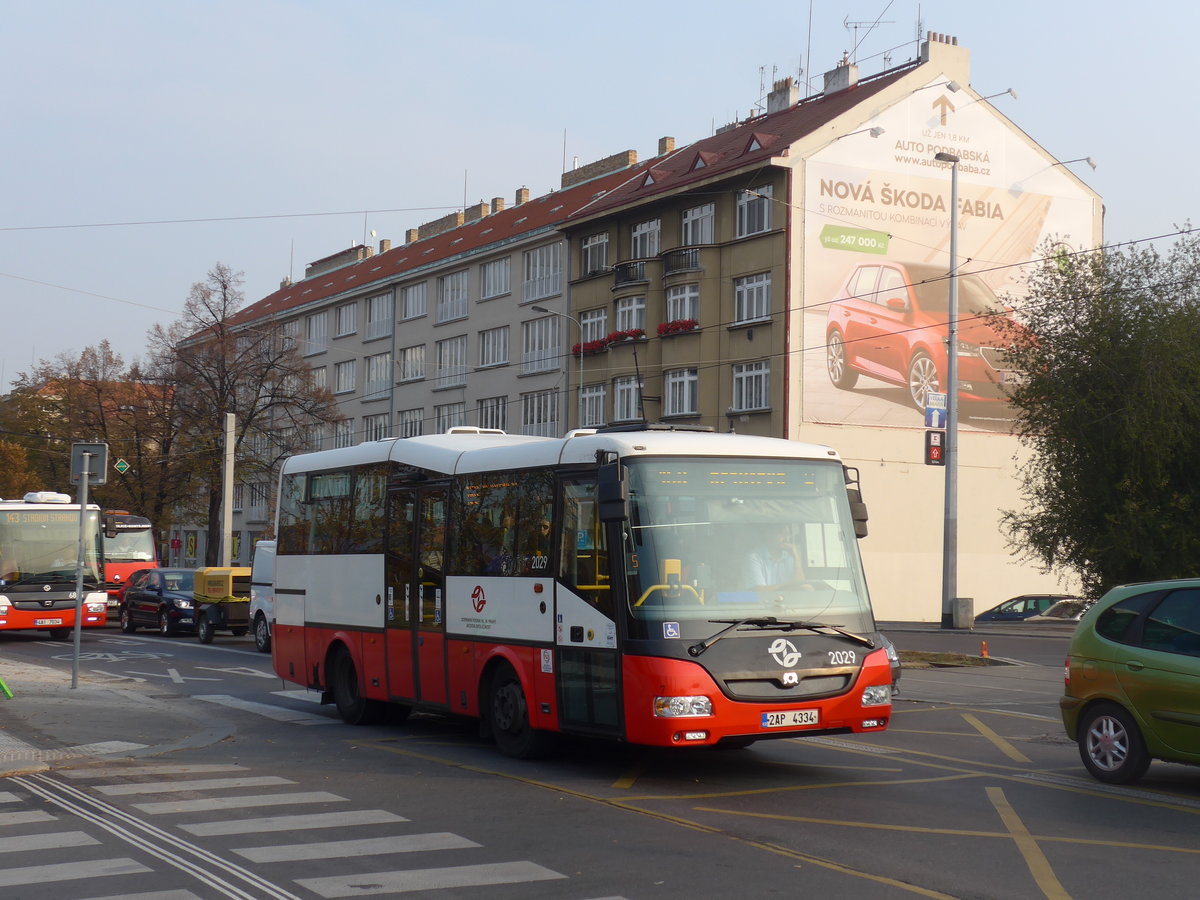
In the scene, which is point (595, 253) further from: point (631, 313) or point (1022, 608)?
point (1022, 608)

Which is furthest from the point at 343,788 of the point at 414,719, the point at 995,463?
the point at 995,463

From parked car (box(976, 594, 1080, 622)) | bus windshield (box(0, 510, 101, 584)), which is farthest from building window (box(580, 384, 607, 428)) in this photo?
bus windshield (box(0, 510, 101, 584))

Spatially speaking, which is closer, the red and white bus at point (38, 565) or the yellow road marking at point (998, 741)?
the yellow road marking at point (998, 741)

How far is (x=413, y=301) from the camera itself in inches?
2704

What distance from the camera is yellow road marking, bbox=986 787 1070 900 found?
7130 millimetres

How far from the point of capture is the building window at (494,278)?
6075 centimetres

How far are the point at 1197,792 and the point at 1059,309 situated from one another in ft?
83.6

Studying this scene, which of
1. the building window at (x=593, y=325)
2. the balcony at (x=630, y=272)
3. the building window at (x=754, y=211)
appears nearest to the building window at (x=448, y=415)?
the building window at (x=593, y=325)

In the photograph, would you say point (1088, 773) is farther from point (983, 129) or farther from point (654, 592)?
point (983, 129)

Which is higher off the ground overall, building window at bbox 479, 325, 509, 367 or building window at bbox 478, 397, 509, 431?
building window at bbox 479, 325, 509, 367

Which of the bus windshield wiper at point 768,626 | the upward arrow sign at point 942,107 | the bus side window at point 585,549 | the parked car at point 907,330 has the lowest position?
the bus windshield wiper at point 768,626

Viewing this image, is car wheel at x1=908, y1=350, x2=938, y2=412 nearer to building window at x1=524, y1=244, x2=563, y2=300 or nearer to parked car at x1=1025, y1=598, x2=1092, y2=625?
parked car at x1=1025, y1=598, x2=1092, y2=625

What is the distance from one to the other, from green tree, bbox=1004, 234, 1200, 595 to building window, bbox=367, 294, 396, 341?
1628 inches

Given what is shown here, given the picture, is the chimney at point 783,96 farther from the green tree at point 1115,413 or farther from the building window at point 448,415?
the green tree at point 1115,413
